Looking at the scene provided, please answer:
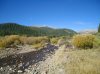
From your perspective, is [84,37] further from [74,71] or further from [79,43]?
[74,71]

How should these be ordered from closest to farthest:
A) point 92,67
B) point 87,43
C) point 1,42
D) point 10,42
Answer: point 92,67, point 87,43, point 1,42, point 10,42

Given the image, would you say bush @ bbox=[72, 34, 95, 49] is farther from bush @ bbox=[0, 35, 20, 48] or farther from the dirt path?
bush @ bbox=[0, 35, 20, 48]

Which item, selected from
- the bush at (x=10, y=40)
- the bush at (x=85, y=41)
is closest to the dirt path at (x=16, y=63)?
the bush at (x=85, y=41)

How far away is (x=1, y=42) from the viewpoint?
41438mm

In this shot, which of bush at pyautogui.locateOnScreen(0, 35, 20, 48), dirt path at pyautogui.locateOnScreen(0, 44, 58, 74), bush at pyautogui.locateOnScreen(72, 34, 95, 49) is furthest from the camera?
bush at pyautogui.locateOnScreen(0, 35, 20, 48)

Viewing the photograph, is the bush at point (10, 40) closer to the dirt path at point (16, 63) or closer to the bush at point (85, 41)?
the dirt path at point (16, 63)

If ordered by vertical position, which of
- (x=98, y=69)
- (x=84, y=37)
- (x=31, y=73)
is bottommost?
(x=31, y=73)

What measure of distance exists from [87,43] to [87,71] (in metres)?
19.4

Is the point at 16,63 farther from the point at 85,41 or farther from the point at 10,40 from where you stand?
the point at 10,40

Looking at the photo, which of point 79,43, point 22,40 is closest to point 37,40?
point 22,40

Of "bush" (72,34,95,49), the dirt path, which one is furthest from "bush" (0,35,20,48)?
"bush" (72,34,95,49)

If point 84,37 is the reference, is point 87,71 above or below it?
below

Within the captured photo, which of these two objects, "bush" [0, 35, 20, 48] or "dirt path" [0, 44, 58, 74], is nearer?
"dirt path" [0, 44, 58, 74]

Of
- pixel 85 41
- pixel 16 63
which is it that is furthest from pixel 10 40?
pixel 16 63
